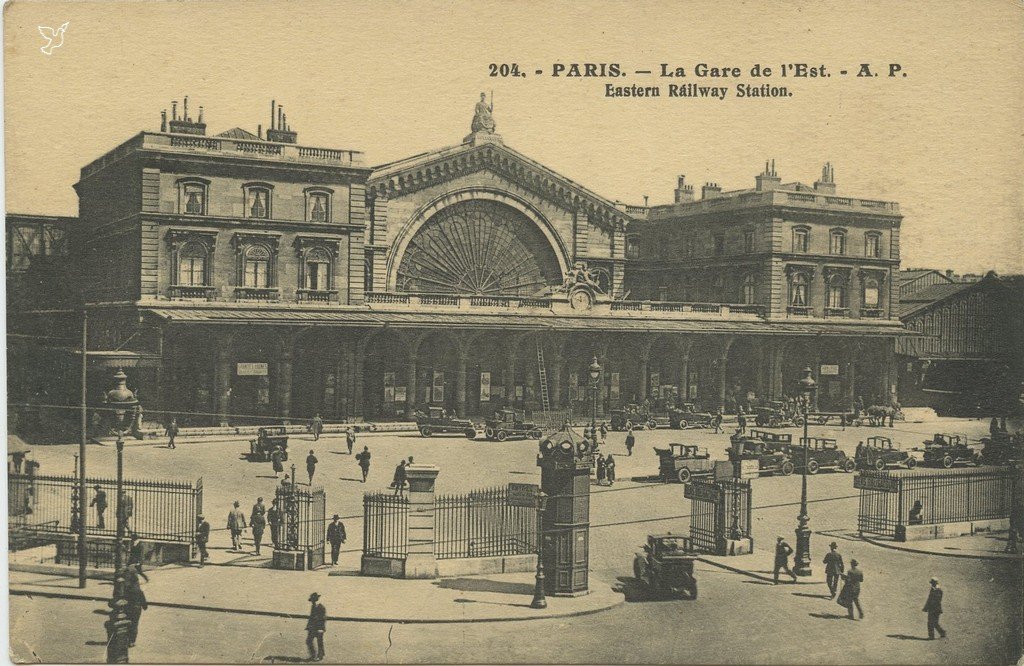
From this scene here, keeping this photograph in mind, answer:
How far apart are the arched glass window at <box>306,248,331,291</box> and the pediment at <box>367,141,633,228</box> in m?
4.99

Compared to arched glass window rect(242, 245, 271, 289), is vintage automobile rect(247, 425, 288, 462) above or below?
below

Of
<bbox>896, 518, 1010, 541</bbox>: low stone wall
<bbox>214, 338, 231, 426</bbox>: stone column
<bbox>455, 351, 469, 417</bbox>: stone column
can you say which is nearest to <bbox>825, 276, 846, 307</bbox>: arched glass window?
<bbox>455, 351, 469, 417</bbox>: stone column

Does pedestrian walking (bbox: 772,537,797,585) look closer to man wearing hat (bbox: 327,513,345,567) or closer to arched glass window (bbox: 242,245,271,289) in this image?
man wearing hat (bbox: 327,513,345,567)

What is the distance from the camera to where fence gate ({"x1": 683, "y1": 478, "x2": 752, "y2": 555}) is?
19.0 metres

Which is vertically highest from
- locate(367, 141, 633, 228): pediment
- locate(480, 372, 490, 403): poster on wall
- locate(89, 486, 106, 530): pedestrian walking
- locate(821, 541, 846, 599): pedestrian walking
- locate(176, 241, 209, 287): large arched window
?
locate(367, 141, 633, 228): pediment

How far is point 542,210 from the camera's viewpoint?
39125 millimetres

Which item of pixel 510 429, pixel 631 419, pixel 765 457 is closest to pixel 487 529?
pixel 765 457

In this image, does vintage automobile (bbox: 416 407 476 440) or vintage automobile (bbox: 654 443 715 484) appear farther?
vintage automobile (bbox: 416 407 476 440)

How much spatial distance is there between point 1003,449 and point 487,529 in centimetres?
1249

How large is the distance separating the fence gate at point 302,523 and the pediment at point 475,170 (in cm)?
1969

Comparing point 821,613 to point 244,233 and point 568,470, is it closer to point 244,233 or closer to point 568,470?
point 568,470

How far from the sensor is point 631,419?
1331 inches

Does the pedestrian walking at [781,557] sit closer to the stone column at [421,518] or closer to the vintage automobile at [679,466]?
the stone column at [421,518]

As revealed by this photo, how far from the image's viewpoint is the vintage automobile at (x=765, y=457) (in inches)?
1059
